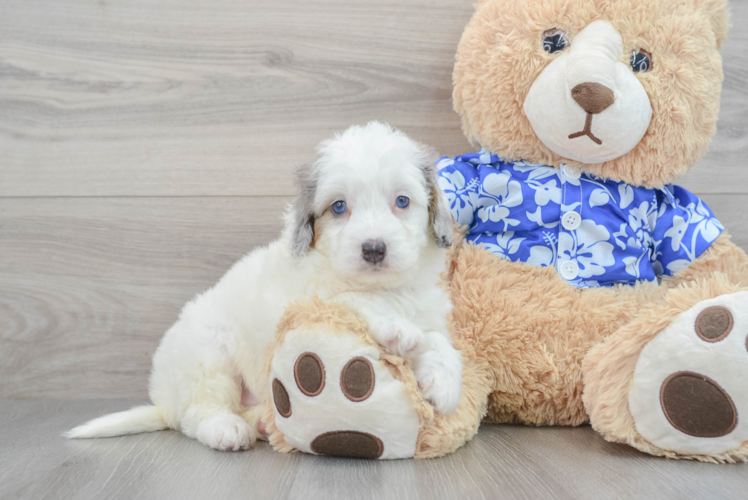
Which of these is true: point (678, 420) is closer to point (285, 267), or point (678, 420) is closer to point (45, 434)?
point (285, 267)

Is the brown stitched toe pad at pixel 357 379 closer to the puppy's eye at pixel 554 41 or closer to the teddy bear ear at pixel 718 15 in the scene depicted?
the puppy's eye at pixel 554 41

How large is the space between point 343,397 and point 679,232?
121 cm

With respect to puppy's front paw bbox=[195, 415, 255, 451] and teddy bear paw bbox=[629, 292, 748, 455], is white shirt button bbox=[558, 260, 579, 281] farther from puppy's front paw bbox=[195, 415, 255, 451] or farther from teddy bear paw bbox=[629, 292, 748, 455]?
puppy's front paw bbox=[195, 415, 255, 451]

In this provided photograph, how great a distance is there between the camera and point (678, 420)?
4.42 feet

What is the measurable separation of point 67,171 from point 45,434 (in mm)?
972

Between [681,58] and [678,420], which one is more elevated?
[681,58]

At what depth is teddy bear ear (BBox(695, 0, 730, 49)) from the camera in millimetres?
1757

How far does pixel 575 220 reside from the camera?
70.4 inches

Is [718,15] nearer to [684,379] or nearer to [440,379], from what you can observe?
[684,379]

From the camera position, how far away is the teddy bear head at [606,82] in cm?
168

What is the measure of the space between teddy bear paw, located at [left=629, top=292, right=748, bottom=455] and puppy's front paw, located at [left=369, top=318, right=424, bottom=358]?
1.77 ft

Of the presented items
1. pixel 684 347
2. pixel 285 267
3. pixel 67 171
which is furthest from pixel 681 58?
pixel 67 171

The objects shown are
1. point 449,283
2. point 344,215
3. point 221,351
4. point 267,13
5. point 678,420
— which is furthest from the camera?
point 267,13

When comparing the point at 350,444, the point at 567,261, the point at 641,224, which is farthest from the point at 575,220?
the point at 350,444
